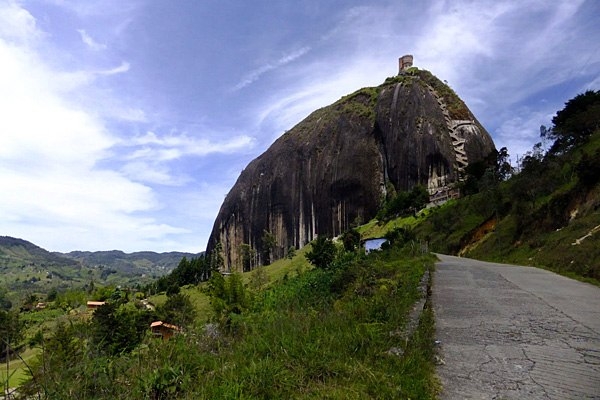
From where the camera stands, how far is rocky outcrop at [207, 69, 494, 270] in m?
69.2

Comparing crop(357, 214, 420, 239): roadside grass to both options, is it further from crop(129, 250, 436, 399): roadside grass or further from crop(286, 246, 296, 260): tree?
crop(129, 250, 436, 399): roadside grass

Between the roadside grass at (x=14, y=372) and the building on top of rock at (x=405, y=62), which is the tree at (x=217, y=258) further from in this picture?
the roadside grass at (x=14, y=372)

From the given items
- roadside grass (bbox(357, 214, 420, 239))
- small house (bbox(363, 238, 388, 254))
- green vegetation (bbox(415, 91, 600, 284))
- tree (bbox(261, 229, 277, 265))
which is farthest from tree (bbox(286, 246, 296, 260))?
green vegetation (bbox(415, 91, 600, 284))

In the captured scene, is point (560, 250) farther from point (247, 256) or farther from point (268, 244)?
point (247, 256)

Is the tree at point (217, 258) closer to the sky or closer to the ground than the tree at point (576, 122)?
closer to the ground

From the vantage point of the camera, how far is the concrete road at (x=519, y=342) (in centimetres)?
359

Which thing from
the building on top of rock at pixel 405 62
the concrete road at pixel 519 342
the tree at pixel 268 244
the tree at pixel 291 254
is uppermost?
the building on top of rock at pixel 405 62

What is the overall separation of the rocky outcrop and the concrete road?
5997cm

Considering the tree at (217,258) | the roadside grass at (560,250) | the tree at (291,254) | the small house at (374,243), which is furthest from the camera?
the tree at (217,258)

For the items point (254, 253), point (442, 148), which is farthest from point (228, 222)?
point (442, 148)

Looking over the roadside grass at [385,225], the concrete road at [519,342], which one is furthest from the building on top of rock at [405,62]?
the concrete road at [519,342]

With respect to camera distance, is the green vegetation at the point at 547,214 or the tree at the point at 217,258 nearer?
the green vegetation at the point at 547,214

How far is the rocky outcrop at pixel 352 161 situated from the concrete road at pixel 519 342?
2361 inches

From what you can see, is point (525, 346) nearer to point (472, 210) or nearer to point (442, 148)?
point (472, 210)
